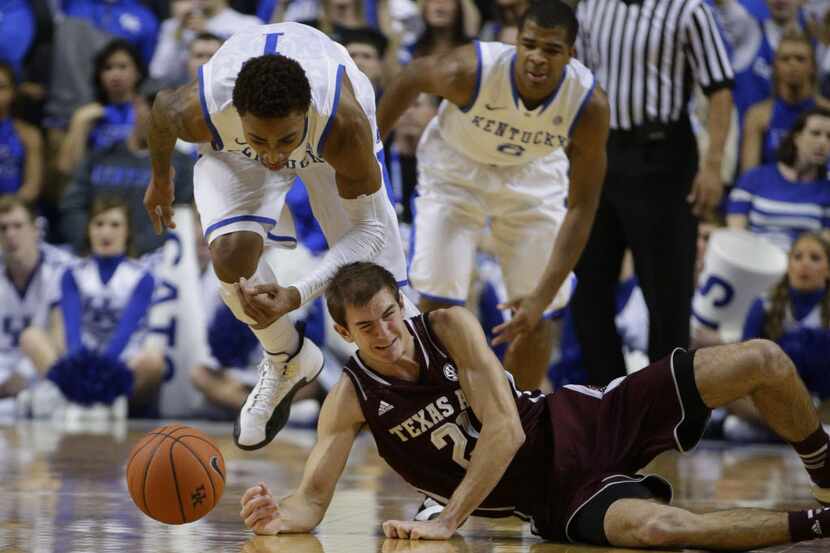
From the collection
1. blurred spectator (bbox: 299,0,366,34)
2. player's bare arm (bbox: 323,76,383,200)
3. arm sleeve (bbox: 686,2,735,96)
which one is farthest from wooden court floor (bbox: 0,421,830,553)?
blurred spectator (bbox: 299,0,366,34)

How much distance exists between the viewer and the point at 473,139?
Answer: 20.6ft

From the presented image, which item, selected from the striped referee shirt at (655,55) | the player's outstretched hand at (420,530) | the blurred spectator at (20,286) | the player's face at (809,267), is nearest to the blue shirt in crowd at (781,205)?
the player's face at (809,267)

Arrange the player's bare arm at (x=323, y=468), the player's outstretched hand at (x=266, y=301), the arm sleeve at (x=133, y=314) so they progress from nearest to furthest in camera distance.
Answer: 1. the player's bare arm at (x=323, y=468)
2. the player's outstretched hand at (x=266, y=301)
3. the arm sleeve at (x=133, y=314)

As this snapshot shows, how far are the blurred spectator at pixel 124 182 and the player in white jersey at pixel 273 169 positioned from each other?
421cm

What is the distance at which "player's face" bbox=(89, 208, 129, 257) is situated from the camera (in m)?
9.30

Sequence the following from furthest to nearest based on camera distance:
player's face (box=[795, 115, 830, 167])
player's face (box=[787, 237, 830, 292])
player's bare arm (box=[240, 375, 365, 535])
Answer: player's face (box=[795, 115, 830, 167]), player's face (box=[787, 237, 830, 292]), player's bare arm (box=[240, 375, 365, 535])

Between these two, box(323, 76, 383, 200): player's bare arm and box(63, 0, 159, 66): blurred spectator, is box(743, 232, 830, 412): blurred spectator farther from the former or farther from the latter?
box(63, 0, 159, 66): blurred spectator

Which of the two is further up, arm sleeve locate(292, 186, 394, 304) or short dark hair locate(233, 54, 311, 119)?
short dark hair locate(233, 54, 311, 119)

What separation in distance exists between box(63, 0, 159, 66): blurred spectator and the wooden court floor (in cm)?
355

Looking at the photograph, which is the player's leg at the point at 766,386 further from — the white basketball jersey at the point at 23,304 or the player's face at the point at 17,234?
the player's face at the point at 17,234

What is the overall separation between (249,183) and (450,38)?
463 cm

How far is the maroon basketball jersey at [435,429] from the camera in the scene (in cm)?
430

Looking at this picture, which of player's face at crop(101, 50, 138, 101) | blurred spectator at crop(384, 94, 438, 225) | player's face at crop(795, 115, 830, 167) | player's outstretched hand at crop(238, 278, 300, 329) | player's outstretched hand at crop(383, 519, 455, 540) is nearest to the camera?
player's outstretched hand at crop(383, 519, 455, 540)

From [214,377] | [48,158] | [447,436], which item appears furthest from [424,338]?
[48,158]
